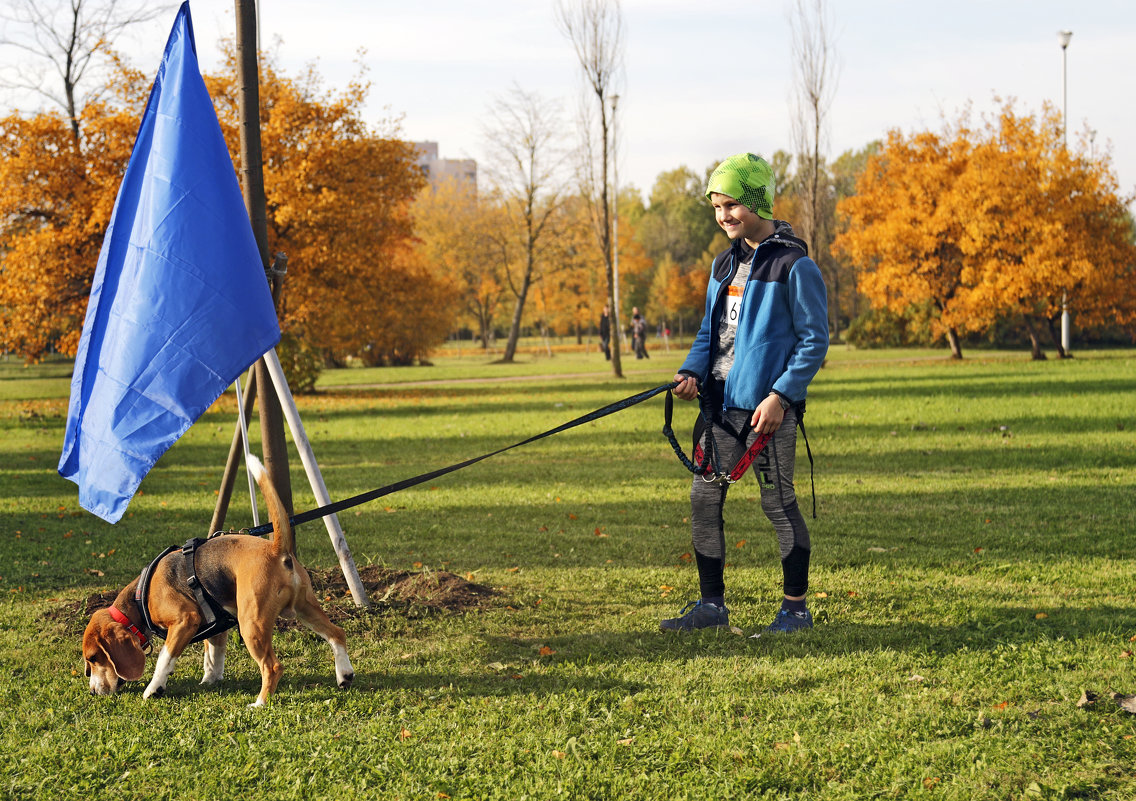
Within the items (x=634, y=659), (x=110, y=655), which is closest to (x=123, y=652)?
(x=110, y=655)

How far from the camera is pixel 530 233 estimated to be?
41.6 meters

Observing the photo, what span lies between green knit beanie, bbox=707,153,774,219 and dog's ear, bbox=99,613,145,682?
3.09 meters

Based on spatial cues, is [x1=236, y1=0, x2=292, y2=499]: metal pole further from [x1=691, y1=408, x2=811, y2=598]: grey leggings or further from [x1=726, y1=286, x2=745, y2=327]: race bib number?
[x1=726, y1=286, x2=745, y2=327]: race bib number

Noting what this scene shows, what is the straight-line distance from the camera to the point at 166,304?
4.14m

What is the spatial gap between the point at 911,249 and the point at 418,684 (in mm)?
28388

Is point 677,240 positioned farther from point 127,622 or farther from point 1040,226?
point 127,622

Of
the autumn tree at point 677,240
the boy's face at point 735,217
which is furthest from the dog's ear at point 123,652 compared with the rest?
the autumn tree at point 677,240

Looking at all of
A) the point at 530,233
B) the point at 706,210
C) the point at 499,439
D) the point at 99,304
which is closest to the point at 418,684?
the point at 99,304

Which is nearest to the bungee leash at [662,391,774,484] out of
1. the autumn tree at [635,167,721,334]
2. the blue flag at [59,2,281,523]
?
the blue flag at [59,2,281,523]

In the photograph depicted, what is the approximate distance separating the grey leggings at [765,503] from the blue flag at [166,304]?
2.09 meters

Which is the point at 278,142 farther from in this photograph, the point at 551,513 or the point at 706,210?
the point at 706,210

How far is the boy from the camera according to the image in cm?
416

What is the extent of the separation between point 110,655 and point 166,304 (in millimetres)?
1483

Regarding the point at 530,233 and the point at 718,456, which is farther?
the point at 530,233
